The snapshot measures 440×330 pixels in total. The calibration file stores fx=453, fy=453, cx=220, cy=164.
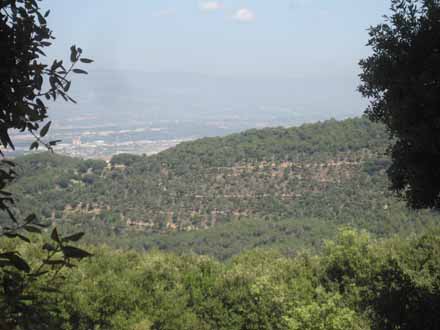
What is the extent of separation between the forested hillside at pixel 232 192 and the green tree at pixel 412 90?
30.6 metres

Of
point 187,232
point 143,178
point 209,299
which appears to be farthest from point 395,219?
point 143,178

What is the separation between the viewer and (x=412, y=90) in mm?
5383

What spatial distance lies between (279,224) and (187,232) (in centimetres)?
920

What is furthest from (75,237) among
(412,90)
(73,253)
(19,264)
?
(412,90)

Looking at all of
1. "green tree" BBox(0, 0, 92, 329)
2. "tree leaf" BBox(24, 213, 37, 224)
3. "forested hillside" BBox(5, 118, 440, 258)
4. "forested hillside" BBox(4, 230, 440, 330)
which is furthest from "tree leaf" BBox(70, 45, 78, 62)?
"forested hillside" BBox(5, 118, 440, 258)

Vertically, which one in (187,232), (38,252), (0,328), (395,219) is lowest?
(187,232)

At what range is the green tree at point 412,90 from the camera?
17.3ft

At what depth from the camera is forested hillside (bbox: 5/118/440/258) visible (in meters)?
41.3

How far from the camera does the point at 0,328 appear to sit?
1679 millimetres

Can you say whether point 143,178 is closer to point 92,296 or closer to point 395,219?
point 395,219

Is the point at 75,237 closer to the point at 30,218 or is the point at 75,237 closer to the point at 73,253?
the point at 73,253

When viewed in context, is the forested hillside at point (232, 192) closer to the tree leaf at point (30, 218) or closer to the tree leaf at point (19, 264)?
the tree leaf at point (30, 218)

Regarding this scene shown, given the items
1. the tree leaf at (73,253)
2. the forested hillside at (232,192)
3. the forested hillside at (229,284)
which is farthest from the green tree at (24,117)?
the forested hillside at (232,192)

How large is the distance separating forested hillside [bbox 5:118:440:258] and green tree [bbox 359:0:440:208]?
100 ft
